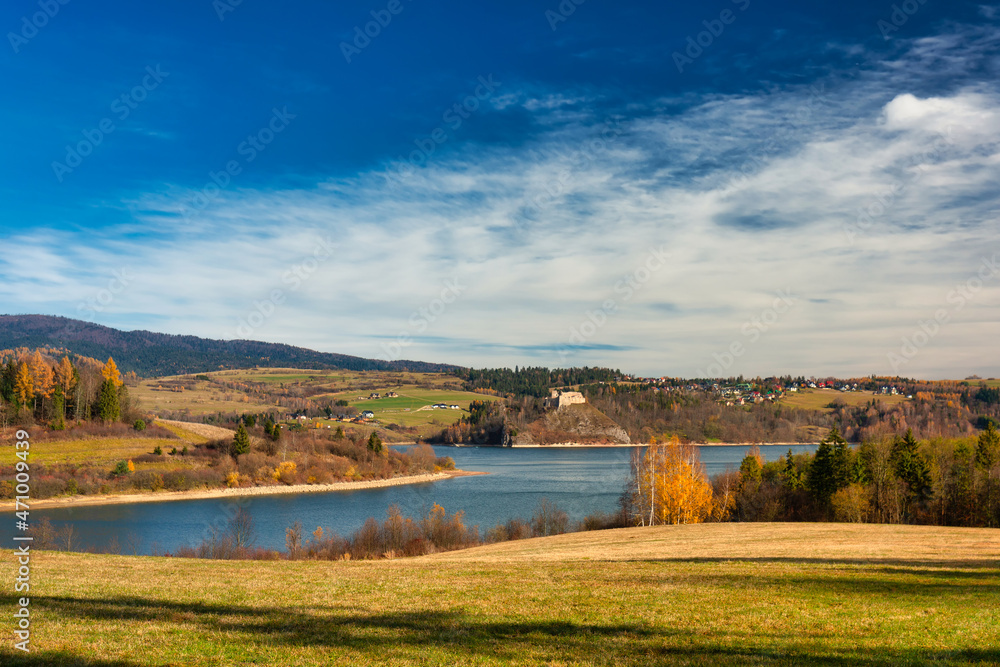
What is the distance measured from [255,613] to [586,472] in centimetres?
10635

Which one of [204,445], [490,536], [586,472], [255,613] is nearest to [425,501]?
[490,536]

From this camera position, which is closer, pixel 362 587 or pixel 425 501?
pixel 362 587

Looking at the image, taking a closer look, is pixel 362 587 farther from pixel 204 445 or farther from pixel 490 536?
pixel 204 445

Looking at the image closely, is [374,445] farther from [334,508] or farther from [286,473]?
[334,508]

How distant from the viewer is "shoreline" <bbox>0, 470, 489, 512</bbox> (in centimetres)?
7912

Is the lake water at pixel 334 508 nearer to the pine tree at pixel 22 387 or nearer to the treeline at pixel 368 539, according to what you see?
the treeline at pixel 368 539

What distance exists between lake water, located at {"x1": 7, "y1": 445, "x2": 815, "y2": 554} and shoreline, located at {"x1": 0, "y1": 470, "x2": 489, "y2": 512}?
2.67 meters

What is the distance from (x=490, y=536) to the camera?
Result: 53188 mm

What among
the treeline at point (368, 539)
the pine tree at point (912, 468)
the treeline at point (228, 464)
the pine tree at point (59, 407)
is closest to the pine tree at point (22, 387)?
the pine tree at point (59, 407)

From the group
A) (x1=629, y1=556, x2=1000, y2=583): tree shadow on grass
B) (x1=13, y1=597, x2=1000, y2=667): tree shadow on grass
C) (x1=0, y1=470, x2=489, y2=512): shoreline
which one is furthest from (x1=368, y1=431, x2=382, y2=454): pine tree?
(x1=13, y1=597, x2=1000, y2=667): tree shadow on grass

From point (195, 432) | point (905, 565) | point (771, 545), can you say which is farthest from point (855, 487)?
point (195, 432)

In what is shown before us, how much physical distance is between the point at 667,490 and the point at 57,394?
321 ft

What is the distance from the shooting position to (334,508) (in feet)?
255

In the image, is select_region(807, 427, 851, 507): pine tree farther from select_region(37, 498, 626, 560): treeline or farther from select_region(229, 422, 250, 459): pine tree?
select_region(229, 422, 250, 459): pine tree
